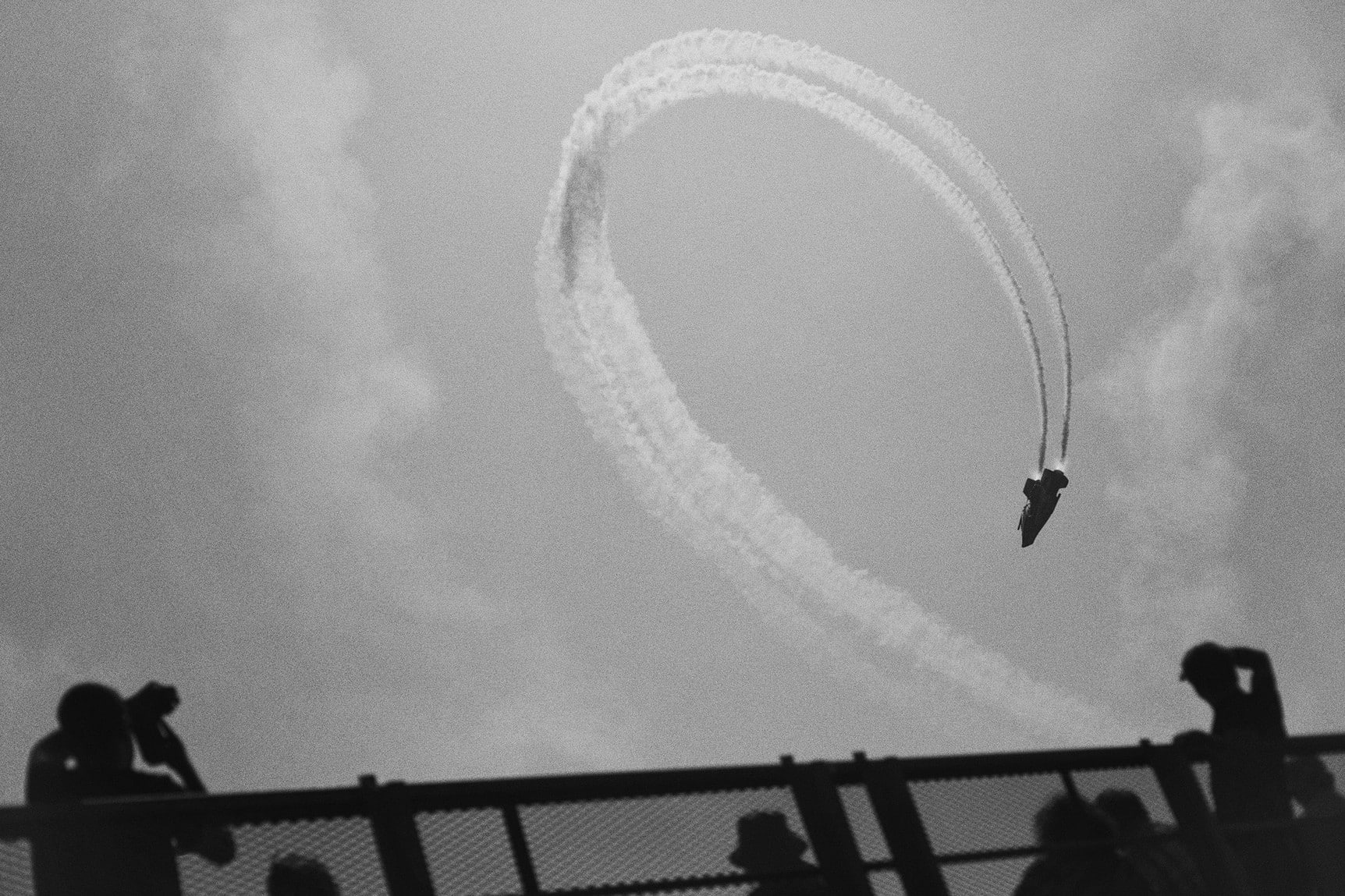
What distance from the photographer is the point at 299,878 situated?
20.4ft

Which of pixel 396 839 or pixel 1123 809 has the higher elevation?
pixel 396 839

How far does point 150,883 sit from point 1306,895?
6525 millimetres

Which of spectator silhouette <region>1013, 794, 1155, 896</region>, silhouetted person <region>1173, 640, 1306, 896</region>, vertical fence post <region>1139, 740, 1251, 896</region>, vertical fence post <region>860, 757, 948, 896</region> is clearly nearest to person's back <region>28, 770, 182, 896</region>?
vertical fence post <region>860, 757, 948, 896</region>

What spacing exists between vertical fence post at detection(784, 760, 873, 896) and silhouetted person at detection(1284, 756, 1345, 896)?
3.36 meters

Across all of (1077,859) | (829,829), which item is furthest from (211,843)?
(1077,859)

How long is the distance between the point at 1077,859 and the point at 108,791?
5.25 m

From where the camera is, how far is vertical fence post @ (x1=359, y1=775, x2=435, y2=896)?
6.16 m

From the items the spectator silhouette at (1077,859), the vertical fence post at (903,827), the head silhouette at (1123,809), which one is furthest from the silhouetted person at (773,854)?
the head silhouette at (1123,809)

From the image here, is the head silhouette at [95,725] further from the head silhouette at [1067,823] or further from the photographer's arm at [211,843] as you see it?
the head silhouette at [1067,823]

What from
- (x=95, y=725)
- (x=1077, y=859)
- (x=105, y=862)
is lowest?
(x=1077, y=859)

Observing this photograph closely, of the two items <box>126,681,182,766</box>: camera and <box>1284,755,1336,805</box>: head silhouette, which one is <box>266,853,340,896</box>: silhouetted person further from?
<box>1284,755,1336,805</box>: head silhouette

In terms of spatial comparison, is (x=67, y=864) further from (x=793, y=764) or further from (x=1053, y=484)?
(x=1053, y=484)

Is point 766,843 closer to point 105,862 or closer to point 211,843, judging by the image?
point 211,843

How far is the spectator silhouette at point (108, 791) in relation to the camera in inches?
223
